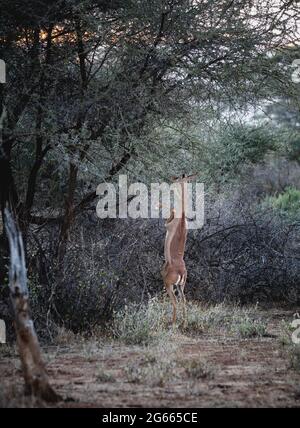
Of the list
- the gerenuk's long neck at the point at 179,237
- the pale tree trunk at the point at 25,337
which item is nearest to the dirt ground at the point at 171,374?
the pale tree trunk at the point at 25,337

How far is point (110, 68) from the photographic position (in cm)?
976

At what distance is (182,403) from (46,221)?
15.9ft

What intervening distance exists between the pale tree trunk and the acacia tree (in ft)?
9.73

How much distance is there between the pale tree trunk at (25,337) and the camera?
5.73m

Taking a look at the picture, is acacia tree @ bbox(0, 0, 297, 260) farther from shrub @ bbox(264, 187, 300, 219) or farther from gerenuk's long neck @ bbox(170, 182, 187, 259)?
shrub @ bbox(264, 187, 300, 219)

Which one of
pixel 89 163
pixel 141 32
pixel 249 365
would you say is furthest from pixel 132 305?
pixel 141 32

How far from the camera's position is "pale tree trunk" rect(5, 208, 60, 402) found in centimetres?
573

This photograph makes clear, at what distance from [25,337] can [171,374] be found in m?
1.59

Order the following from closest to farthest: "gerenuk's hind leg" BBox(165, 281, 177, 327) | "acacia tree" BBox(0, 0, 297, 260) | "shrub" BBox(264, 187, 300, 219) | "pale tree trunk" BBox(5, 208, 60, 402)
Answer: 1. "pale tree trunk" BBox(5, 208, 60, 402)
2. "acacia tree" BBox(0, 0, 297, 260)
3. "gerenuk's hind leg" BBox(165, 281, 177, 327)
4. "shrub" BBox(264, 187, 300, 219)

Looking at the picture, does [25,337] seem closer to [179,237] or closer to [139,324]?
[139,324]

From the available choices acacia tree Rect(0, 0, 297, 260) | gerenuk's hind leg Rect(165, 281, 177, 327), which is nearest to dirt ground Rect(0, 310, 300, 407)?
gerenuk's hind leg Rect(165, 281, 177, 327)

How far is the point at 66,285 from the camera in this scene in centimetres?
931

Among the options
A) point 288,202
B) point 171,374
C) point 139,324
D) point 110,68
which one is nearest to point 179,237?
point 139,324

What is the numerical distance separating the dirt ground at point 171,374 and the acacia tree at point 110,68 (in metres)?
2.05
